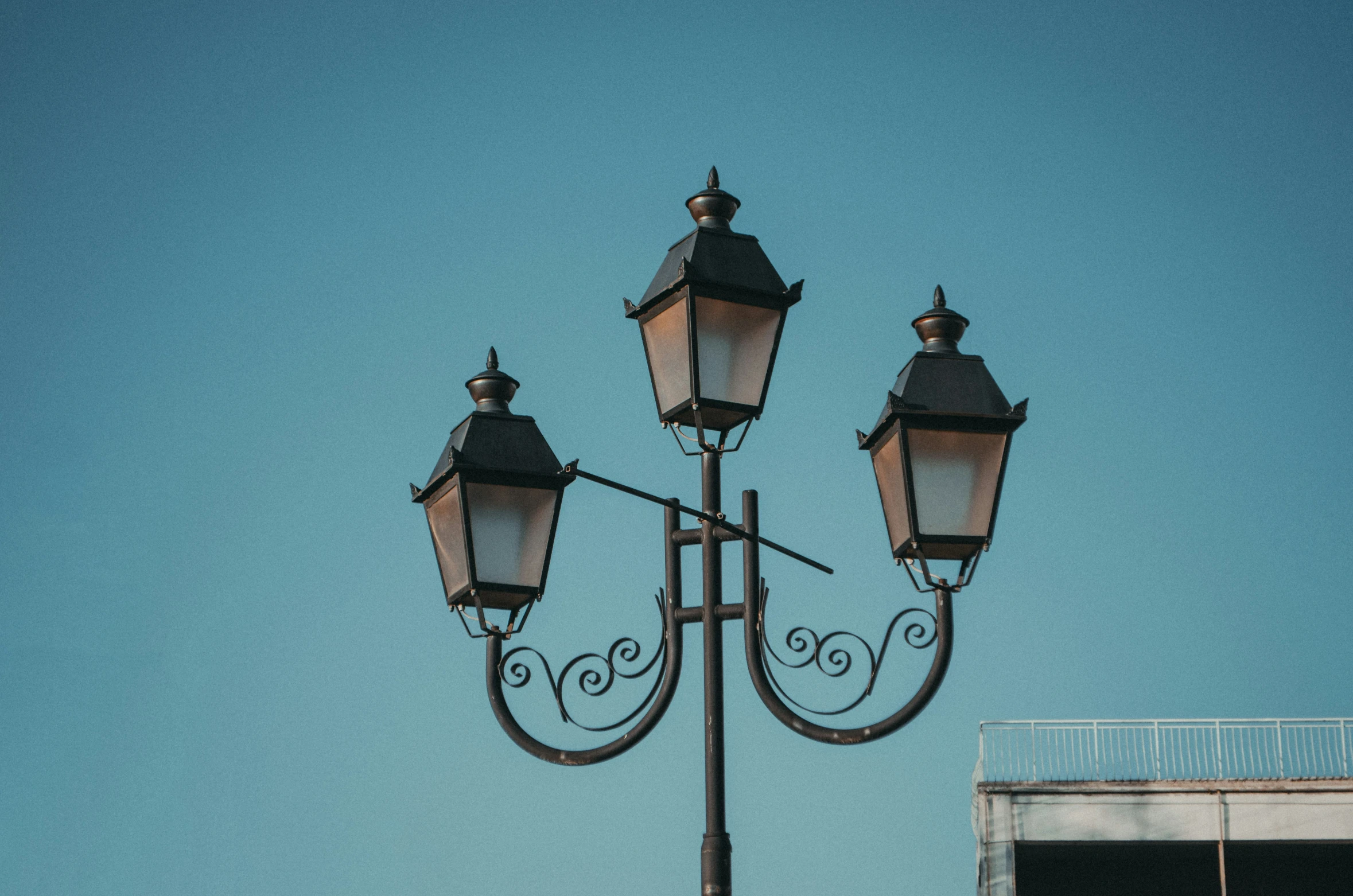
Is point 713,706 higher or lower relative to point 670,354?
lower

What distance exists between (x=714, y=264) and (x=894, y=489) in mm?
819

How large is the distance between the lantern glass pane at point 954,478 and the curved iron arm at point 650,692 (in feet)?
2.44

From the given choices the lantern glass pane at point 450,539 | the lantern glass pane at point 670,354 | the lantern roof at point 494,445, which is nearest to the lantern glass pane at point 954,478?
the lantern glass pane at point 670,354

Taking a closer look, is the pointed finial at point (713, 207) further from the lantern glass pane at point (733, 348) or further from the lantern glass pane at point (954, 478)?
the lantern glass pane at point (954, 478)

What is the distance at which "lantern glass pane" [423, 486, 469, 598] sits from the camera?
4.57m

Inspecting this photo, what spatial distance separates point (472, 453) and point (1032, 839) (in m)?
15.7

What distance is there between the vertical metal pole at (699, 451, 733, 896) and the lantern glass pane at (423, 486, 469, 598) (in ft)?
2.28

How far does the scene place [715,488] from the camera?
4500 mm

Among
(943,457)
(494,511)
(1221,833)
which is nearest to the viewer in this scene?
(943,457)

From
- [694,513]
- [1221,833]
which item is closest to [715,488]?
[694,513]

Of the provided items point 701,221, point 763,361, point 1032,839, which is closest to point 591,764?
point 763,361

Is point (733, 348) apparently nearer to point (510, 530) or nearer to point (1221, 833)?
point (510, 530)

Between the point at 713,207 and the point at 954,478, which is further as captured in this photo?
the point at 713,207

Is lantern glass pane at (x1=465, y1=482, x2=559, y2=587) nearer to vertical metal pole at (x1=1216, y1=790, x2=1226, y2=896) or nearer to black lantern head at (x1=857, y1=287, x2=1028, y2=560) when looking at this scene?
black lantern head at (x1=857, y1=287, x2=1028, y2=560)
